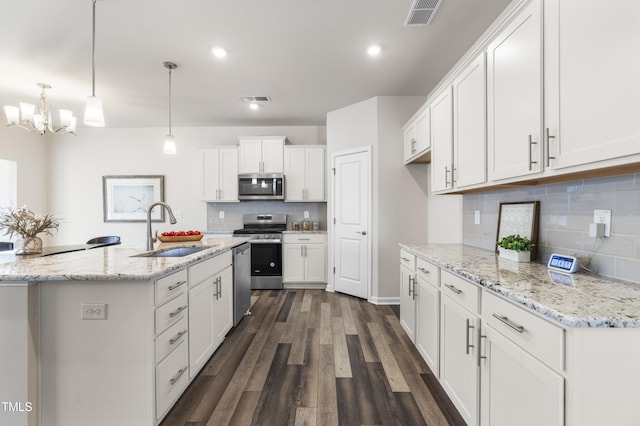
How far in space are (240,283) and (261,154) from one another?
2.37 meters

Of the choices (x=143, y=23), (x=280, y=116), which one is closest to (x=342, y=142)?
(x=280, y=116)

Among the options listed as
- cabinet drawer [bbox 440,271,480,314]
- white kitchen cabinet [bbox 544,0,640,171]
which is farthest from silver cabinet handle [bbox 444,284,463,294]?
white kitchen cabinet [bbox 544,0,640,171]

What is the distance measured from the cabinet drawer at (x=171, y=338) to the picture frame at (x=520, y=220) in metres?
2.28

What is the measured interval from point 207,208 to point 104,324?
3.87 meters

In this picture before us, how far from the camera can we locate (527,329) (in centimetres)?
110

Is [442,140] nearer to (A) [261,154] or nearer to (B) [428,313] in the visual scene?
(B) [428,313]

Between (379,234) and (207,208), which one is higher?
(207,208)

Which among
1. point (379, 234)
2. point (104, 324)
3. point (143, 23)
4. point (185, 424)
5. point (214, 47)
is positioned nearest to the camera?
point (104, 324)

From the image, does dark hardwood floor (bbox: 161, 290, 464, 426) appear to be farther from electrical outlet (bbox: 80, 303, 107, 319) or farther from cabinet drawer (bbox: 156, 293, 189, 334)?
electrical outlet (bbox: 80, 303, 107, 319)

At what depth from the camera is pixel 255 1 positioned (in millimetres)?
2107

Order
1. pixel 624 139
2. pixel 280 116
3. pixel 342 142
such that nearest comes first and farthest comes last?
pixel 624 139 < pixel 342 142 < pixel 280 116

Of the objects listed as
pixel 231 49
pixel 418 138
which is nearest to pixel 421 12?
pixel 418 138

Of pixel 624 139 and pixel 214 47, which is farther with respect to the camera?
pixel 214 47

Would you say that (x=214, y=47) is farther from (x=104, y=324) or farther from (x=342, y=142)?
(x=104, y=324)
